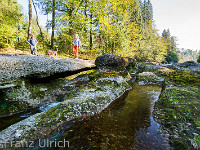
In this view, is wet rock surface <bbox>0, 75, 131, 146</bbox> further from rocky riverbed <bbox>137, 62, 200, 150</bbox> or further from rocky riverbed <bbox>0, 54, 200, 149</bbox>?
rocky riverbed <bbox>137, 62, 200, 150</bbox>

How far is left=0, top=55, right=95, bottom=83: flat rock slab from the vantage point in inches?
162

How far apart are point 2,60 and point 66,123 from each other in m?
3.49

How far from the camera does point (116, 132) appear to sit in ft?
8.77

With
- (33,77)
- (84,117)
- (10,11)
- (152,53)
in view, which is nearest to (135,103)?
(84,117)

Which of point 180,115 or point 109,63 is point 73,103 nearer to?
point 180,115

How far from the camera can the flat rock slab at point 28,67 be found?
411 centimetres

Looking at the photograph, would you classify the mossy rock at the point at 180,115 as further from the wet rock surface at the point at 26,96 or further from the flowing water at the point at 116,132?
the wet rock surface at the point at 26,96

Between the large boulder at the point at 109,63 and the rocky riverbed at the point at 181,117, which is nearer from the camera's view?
the rocky riverbed at the point at 181,117

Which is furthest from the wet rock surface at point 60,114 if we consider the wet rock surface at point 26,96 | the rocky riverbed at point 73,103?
the wet rock surface at point 26,96

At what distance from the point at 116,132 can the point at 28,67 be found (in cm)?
443

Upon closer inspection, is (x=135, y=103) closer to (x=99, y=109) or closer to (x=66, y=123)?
(x=99, y=109)

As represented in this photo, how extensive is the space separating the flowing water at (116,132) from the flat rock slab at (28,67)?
3.19 metres

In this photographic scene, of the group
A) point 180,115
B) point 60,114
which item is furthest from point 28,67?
point 180,115

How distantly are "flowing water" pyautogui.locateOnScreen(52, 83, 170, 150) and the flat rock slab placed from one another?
10.5 feet
